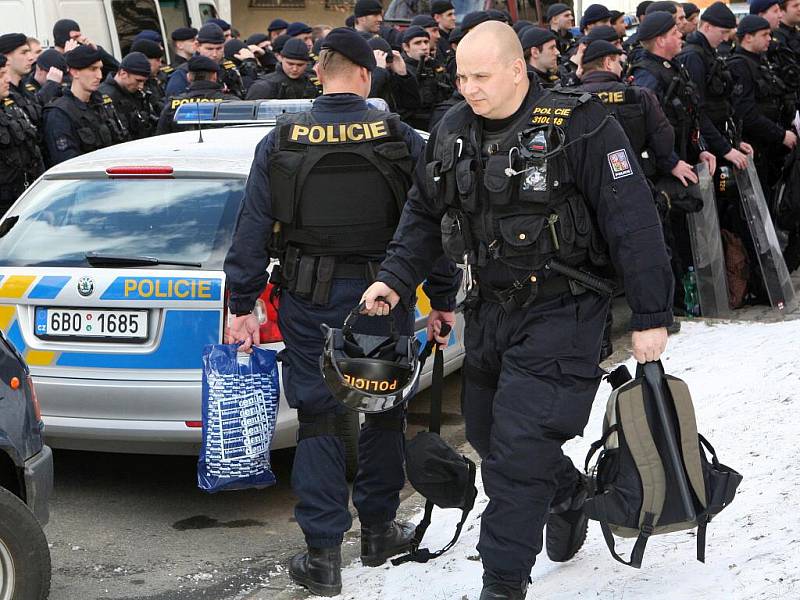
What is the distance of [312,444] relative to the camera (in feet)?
13.9

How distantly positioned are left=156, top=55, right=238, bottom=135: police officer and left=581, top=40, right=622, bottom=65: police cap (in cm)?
319

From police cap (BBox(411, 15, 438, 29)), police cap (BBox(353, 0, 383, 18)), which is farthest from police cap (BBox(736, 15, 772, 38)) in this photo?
police cap (BBox(353, 0, 383, 18))

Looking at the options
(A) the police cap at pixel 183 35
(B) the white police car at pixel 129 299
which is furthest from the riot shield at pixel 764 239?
(A) the police cap at pixel 183 35

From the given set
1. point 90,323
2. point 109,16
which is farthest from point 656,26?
point 109,16

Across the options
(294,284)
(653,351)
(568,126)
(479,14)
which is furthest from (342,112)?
(479,14)

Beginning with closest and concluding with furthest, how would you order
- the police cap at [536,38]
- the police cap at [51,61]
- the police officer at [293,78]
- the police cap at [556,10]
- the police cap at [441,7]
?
the police cap at [536,38] < the police officer at [293,78] < the police cap at [51,61] < the police cap at [441,7] < the police cap at [556,10]

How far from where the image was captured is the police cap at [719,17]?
8.65 meters

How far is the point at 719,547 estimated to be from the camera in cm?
384

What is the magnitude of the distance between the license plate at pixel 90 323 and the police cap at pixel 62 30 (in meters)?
7.52

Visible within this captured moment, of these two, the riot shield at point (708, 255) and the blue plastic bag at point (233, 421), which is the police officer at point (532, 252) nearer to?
the blue plastic bag at point (233, 421)

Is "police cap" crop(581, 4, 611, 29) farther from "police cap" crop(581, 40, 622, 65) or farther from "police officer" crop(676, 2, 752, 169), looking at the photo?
"police cap" crop(581, 40, 622, 65)

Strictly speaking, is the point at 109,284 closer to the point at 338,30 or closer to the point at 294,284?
the point at 294,284

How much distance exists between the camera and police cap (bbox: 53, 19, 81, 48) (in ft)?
39.2

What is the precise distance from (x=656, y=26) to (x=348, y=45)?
13.4 feet
